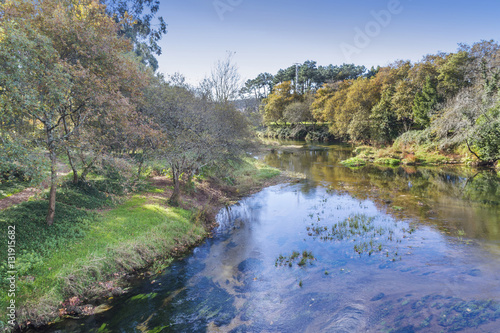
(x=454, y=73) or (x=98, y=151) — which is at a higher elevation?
(x=454, y=73)

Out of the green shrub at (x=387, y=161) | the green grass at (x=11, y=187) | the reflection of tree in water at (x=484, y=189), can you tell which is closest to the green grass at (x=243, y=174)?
the green grass at (x=11, y=187)

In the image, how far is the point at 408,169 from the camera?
29906mm

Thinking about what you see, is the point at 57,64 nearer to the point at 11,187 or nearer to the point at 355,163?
the point at 11,187

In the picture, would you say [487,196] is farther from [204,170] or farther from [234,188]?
[204,170]

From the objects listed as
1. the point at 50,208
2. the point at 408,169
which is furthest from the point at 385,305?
the point at 408,169

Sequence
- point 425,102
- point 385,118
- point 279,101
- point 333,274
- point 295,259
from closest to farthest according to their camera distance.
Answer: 1. point 333,274
2. point 295,259
3. point 425,102
4. point 385,118
5. point 279,101

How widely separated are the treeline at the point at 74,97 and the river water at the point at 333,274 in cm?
452

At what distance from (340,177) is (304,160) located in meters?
10.4

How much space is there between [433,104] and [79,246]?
3983 centimetres

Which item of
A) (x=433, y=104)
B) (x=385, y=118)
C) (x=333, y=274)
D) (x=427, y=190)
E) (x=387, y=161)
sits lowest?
(x=333, y=274)

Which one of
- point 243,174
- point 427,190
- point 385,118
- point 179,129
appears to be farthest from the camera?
point 385,118

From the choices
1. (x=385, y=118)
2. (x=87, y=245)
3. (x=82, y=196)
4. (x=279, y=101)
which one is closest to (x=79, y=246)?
(x=87, y=245)

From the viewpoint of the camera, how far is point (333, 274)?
1005 centimetres

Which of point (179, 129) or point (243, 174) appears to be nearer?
point (179, 129)
